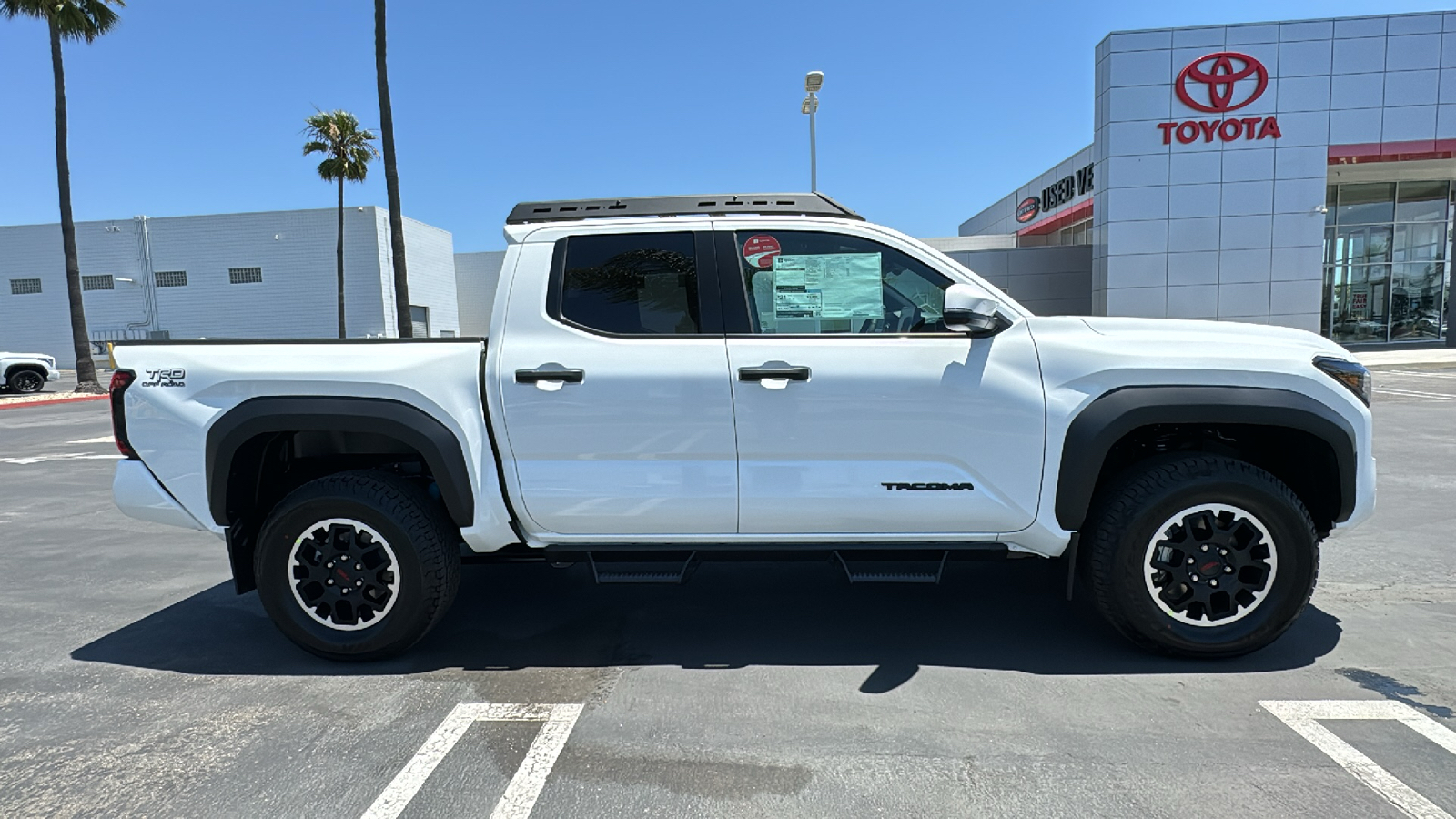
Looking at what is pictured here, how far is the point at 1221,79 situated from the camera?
64.7 feet

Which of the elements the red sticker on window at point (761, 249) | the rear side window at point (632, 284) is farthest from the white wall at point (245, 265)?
the red sticker on window at point (761, 249)

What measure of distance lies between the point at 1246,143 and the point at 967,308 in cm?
2232

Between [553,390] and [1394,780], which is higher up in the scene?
[553,390]

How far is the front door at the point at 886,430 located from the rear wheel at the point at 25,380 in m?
25.2

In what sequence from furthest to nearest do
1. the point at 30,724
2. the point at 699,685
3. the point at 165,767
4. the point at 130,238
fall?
the point at 130,238 < the point at 699,685 < the point at 30,724 < the point at 165,767

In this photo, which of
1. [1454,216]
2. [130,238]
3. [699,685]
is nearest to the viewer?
[699,685]

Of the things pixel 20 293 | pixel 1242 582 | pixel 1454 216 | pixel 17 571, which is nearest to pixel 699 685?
pixel 1242 582

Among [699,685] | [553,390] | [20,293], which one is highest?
[20,293]

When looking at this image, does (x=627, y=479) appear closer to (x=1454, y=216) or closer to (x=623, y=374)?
(x=623, y=374)

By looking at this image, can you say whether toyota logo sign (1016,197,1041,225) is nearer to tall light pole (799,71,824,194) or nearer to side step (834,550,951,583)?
tall light pole (799,71,824,194)

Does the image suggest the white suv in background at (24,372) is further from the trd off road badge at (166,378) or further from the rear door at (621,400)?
the rear door at (621,400)

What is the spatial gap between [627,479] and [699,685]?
915 millimetres

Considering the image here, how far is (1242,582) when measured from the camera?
3.25 metres

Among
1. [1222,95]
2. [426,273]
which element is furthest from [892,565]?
[426,273]
